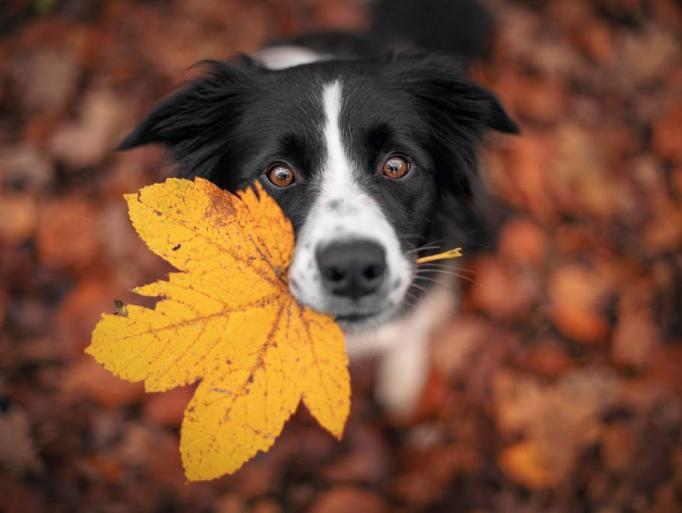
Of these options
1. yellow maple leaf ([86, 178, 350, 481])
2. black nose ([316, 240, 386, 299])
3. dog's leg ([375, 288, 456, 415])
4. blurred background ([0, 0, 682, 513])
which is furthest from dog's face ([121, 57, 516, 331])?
dog's leg ([375, 288, 456, 415])

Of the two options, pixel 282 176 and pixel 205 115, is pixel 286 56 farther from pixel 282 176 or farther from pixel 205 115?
pixel 282 176

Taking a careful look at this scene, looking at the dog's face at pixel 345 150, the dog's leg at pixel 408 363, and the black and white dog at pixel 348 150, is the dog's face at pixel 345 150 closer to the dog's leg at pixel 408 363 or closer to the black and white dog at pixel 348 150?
the black and white dog at pixel 348 150

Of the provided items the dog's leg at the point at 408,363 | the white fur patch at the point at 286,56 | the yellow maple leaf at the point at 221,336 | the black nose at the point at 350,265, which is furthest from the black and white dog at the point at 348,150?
the dog's leg at the point at 408,363

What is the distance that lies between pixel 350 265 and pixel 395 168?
22.9 inches

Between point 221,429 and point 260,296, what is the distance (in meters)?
0.38

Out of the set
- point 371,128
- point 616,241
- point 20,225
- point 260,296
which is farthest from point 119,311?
point 616,241

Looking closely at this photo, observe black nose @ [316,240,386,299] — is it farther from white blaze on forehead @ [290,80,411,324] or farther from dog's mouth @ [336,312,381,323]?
dog's mouth @ [336,312,381,323]

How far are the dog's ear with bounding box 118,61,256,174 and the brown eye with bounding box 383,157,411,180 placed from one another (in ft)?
2.07

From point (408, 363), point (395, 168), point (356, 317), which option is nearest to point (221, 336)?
point (356, 317)

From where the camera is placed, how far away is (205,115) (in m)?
2.18

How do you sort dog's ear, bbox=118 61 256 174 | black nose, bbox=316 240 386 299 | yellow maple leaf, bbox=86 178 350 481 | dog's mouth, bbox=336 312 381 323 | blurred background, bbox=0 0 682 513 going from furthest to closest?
blurred background, bbox=0 0 682 513
dog's ear, bbox=118 61 256 174
dog's mouth, bbox=336 312 381 323
black nose, bbox=316 240 386 299
yellow maple leaf, bbox=86 178 350 481

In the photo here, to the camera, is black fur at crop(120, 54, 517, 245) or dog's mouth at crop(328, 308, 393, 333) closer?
dog's mouth at crop(328, 308, 393, 333)

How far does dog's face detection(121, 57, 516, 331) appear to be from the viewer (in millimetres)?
1690

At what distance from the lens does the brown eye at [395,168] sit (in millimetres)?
2037
